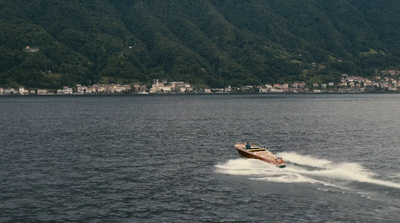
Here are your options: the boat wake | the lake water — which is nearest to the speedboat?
the boat wake

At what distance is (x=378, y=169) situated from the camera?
7025 centimetres

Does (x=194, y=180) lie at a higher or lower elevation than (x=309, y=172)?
lower

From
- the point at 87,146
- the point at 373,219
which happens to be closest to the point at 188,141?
the point at 87,146

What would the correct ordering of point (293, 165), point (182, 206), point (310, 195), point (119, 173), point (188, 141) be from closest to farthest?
point (182, 206)
point (310, 195)
point (119, 173)
point (293, 165)
point (188, 141)

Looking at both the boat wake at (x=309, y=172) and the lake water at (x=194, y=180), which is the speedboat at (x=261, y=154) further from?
the lake water at (x=194, y=180)

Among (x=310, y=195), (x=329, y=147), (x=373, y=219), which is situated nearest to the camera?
(x=373, y=219)

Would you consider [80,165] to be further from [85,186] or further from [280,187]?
[280,187]

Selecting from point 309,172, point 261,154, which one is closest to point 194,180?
point 261,154

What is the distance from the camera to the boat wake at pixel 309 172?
60.5 m

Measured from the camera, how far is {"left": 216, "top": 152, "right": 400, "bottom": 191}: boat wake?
199 feet

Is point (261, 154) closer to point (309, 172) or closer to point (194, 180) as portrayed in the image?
point (309, 172)

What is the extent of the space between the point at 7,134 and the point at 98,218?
274 feet

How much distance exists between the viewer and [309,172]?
222 feet

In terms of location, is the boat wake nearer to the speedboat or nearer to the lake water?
the lake water
